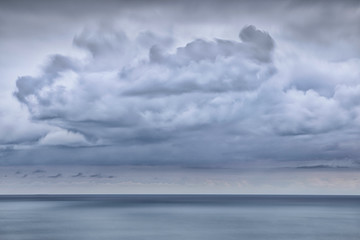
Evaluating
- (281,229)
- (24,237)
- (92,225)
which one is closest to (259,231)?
(281,229)

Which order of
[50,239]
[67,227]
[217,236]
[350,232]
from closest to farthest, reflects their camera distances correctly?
[50,239] → [217,236] → [350,232] → [67,227]

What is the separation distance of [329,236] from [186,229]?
2490cm

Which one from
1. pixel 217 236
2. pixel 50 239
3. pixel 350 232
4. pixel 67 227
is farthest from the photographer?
pixel 67 227

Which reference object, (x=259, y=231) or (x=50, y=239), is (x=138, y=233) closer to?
(x=50, y=239)

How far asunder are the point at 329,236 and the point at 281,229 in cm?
1125

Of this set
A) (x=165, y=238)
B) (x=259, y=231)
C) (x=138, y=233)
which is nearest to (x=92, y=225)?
(x=138, y=233)

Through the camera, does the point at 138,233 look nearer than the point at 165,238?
No

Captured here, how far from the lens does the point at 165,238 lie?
6562 centimetres

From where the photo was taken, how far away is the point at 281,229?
257 ft

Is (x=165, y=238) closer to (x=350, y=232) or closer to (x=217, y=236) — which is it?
(x=217, y=236)

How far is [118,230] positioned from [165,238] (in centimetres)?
1446

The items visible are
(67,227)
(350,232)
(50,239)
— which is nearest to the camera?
(50,239)

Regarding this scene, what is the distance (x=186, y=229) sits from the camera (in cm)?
7900

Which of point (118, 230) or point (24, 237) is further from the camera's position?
point (118, 230)
